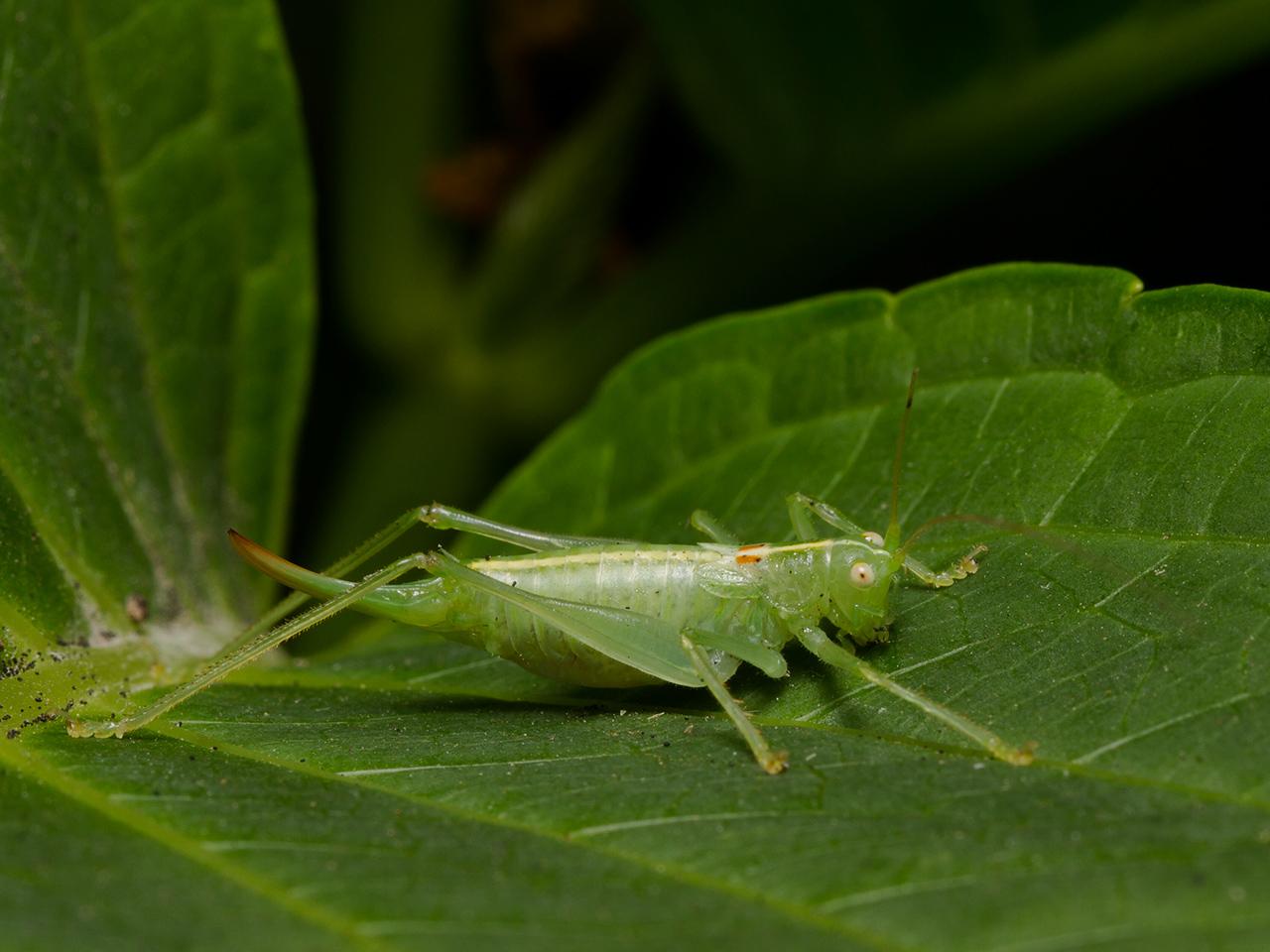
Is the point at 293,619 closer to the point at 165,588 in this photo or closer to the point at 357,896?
the point at 165,588

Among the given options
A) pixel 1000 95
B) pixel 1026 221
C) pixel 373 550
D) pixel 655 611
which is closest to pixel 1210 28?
pixel 1000 95

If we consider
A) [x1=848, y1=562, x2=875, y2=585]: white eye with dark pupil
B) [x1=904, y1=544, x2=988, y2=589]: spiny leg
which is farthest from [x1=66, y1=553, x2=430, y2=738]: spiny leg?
[x1=904, y1=544, x2=988, y2=589]: spiny leg

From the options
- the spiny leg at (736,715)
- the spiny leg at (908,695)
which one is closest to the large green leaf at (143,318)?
the spiny leg at (736,715)

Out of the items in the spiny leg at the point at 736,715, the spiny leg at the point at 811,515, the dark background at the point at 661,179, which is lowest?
the spiny leg at the point at 736,715

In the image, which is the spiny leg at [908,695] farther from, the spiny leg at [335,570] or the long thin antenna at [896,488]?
the spiny leg at [335,570]

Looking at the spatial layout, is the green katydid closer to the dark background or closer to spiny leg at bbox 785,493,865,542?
spiny leg at bbox 785,493,865,542

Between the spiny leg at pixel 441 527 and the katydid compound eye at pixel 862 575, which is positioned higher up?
the spiny leg at pixel 441 527

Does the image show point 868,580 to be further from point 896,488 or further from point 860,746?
point 860,746
